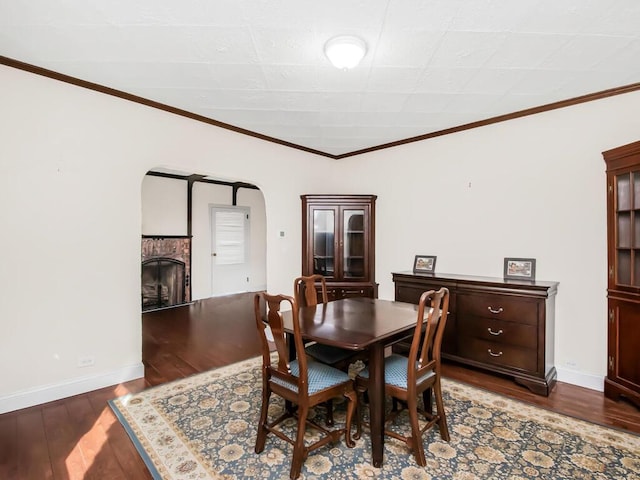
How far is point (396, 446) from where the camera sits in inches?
81.7

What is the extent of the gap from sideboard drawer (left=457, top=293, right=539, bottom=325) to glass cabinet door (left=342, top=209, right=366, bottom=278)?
57.1 inches

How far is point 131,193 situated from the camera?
10.00 ft

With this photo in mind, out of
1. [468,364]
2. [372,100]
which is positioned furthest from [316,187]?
[468,364]

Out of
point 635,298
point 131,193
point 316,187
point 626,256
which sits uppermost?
point 316,187

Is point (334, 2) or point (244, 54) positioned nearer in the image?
point (334, 2)

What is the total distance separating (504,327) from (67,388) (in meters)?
3.77

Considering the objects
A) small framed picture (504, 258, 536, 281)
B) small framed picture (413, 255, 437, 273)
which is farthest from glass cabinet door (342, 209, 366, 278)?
small framed picture (504, 258, 536, 281)

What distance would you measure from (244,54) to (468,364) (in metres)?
3.33

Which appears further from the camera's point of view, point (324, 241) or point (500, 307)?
point (324, 241)

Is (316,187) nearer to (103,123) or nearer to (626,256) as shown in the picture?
(103,123)

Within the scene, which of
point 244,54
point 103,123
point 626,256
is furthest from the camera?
point 103,123

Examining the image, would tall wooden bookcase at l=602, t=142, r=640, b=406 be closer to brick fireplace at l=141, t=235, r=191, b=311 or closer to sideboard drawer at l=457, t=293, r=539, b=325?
sideboard drawer at l=457, t=293, r=539, b=325

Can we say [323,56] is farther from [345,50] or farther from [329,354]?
[329,354]

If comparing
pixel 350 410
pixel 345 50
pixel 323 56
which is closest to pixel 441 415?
pixel 350 410
